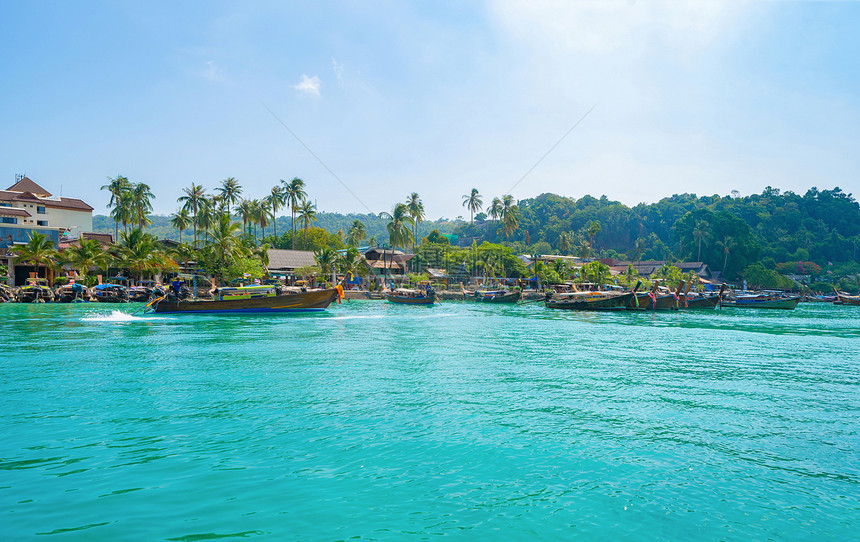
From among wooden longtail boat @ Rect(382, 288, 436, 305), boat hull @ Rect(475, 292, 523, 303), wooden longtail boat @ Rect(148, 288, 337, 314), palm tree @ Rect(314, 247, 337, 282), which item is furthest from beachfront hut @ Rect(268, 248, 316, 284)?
wooden longtail boat @ Rect(148, 288, 337, 314)

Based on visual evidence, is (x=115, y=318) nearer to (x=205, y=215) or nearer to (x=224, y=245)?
(x=224, y=245)

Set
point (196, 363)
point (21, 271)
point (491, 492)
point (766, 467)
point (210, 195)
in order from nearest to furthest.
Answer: point (491, 492)
point (766, 467)
point (196, 363)
point (21, 271)
point (210, 195)

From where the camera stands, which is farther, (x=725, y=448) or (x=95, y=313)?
(x=95, y=313)

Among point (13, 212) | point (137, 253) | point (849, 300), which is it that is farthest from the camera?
point (849, 300)

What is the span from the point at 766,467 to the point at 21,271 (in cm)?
6462

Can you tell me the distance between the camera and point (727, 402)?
38.1ft

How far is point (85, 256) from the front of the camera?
50.1 meters

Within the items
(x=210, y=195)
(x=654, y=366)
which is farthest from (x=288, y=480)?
(x=210, y=195)

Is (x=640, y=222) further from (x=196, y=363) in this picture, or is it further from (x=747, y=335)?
(x=196, y=363)

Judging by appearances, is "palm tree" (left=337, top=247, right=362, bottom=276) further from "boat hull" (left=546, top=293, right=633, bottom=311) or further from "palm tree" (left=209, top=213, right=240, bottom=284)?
"boat hull" (left=546, top=293, right=633, bottom=311)

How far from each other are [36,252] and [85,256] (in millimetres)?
3854

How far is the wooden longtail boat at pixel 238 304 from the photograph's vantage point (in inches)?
1415

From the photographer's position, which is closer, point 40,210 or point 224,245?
point 224,245

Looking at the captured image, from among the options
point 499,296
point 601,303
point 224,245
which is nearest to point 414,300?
point 499,296
